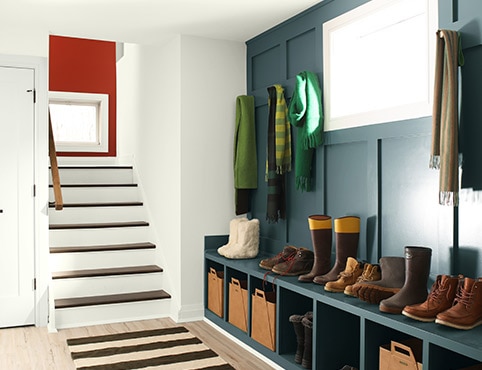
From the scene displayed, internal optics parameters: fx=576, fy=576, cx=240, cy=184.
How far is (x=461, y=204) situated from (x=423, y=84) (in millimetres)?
666

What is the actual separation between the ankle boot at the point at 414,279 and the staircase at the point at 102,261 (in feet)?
7.94

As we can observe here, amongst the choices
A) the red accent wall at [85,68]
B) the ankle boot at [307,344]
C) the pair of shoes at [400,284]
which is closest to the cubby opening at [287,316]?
the ankle boot at [307,344]

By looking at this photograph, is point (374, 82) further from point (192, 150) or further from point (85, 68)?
point (85, 68)

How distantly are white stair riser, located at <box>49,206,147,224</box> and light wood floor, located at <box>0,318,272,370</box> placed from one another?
3.69 ft

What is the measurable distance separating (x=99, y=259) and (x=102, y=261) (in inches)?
1.2

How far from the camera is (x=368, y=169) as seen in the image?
10.5 ft

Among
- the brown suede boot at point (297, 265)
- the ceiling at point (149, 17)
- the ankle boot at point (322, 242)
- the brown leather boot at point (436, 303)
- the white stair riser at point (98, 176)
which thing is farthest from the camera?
the white stair riser at point (98, 176)

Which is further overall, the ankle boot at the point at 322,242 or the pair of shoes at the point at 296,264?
the pair of shoes at the point at 296,264

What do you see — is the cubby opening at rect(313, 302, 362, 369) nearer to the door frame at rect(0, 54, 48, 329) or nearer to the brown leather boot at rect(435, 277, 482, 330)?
the brown leather boot at rect(435, 277, 482, 330)

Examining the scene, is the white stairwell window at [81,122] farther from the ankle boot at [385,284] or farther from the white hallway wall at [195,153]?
the ankle boot at [385,284]

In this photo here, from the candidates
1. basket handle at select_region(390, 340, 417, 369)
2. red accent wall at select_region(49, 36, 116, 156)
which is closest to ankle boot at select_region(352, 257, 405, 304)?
basket handle at select_region(390, 340, 417, 369)

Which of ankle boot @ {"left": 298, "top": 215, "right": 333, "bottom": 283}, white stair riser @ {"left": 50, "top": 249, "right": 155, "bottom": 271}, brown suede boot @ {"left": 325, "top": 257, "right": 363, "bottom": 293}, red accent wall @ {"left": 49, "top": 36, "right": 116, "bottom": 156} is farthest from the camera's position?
red accent wall @ {"left": 49, "top": 36, "right": 116, "bottom": 156}

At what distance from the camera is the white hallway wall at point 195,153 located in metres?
4.45

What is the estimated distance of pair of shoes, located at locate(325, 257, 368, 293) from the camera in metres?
2.92
